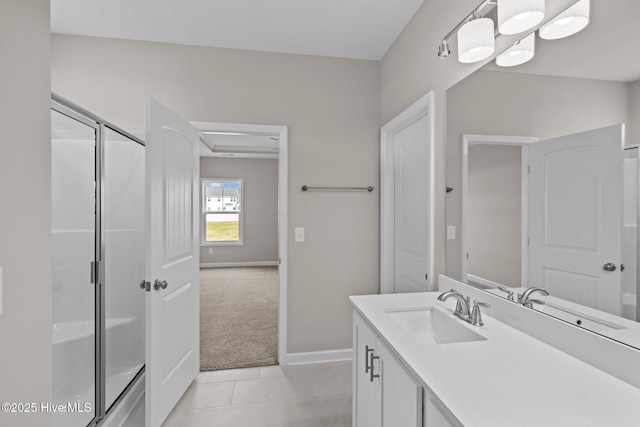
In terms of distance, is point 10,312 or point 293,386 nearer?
point 10,312

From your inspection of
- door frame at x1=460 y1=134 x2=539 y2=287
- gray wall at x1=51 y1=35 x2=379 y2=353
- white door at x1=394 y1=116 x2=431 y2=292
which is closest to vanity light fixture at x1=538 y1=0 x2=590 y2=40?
door frame at x1=460 y1=134 x2=539 y2=287

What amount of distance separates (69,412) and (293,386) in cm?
136

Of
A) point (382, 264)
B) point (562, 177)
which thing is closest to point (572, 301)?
point (562, 177)

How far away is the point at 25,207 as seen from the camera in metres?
0.85

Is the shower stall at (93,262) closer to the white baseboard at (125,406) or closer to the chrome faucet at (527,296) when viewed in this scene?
the white baseboard at (125,406)

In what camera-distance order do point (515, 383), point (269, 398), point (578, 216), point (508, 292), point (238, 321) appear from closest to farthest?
Answer: point (515, 383) < point (578, 216) < point (508, 292) < point (269, 398) < point (238, 321)

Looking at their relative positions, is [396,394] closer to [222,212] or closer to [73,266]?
[73,266]

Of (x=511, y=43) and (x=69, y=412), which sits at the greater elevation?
(x=511, y=43)

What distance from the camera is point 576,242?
1034mm

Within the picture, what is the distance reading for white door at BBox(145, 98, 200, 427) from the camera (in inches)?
70.0

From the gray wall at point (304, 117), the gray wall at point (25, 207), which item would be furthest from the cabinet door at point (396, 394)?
the gray wall at point (304, 117)

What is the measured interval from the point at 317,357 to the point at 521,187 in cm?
217

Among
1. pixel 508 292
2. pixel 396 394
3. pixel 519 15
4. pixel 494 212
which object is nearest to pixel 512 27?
pixel 519 15

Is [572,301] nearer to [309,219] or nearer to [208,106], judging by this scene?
[309,219]
